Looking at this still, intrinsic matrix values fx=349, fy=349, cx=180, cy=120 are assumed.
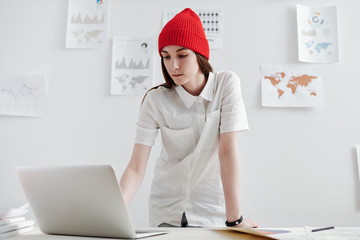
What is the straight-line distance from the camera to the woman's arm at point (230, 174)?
3.47ft

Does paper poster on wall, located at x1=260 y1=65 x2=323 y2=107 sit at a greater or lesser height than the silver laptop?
greater

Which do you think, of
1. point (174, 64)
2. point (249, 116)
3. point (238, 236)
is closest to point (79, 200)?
→ point (238, 236)

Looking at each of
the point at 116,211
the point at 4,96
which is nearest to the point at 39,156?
the point at 4,96

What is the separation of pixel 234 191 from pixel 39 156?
1032 millimetres

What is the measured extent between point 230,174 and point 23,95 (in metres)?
1.15

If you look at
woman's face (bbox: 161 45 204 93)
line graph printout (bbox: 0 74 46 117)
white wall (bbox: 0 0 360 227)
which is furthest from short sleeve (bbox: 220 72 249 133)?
line graph printout (bbox: 0 74 46 117)

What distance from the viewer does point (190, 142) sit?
128 cm

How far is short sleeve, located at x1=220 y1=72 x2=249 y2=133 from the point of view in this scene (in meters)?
1.18

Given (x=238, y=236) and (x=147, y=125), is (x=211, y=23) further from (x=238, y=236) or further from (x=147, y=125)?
(x=238, y=236)

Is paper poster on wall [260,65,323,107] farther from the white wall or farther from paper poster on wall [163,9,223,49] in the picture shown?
paper poster on wall [163,9,223,49]

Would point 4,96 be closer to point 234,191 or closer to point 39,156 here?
point 39,156

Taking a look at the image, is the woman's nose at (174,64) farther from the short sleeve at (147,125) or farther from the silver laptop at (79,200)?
the silver laptop at (79,200)

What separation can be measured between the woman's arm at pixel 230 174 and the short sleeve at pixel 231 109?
0.09ft

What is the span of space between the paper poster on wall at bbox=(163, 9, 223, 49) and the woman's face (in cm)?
46
